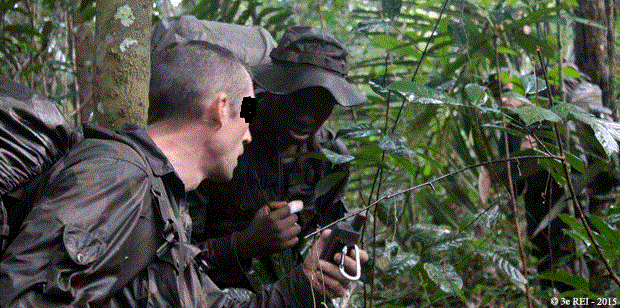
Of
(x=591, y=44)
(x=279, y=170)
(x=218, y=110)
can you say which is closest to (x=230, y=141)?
(x=218, y=110)

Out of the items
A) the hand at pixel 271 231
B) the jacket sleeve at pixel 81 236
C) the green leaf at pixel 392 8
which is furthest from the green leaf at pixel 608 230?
the jacket sleeve at pixel 81 236

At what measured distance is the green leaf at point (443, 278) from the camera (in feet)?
7.00

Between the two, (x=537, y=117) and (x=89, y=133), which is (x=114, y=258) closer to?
(x=89, y=133)

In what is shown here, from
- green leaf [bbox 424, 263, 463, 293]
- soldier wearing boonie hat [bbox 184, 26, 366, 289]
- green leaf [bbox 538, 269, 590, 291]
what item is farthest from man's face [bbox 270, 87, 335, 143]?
green leaf [bbox 538, 269, 590, 291]

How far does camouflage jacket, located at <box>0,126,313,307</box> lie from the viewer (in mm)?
1243

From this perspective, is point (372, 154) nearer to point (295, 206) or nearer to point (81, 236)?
point (295, 206)

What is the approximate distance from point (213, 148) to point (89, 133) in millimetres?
392

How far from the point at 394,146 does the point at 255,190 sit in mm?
1145

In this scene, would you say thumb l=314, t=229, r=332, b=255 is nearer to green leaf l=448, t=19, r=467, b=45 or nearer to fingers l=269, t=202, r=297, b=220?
fingers l=269, t=202, r=297, b=220

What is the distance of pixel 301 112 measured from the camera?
2.87 metres

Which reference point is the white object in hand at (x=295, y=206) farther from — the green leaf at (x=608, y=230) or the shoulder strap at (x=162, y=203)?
the green leaf at (x=608, y=230)

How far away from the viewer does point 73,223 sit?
1294mm

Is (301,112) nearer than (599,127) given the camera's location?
No

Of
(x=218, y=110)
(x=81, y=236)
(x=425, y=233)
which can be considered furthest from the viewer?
(x=425, y=233)
